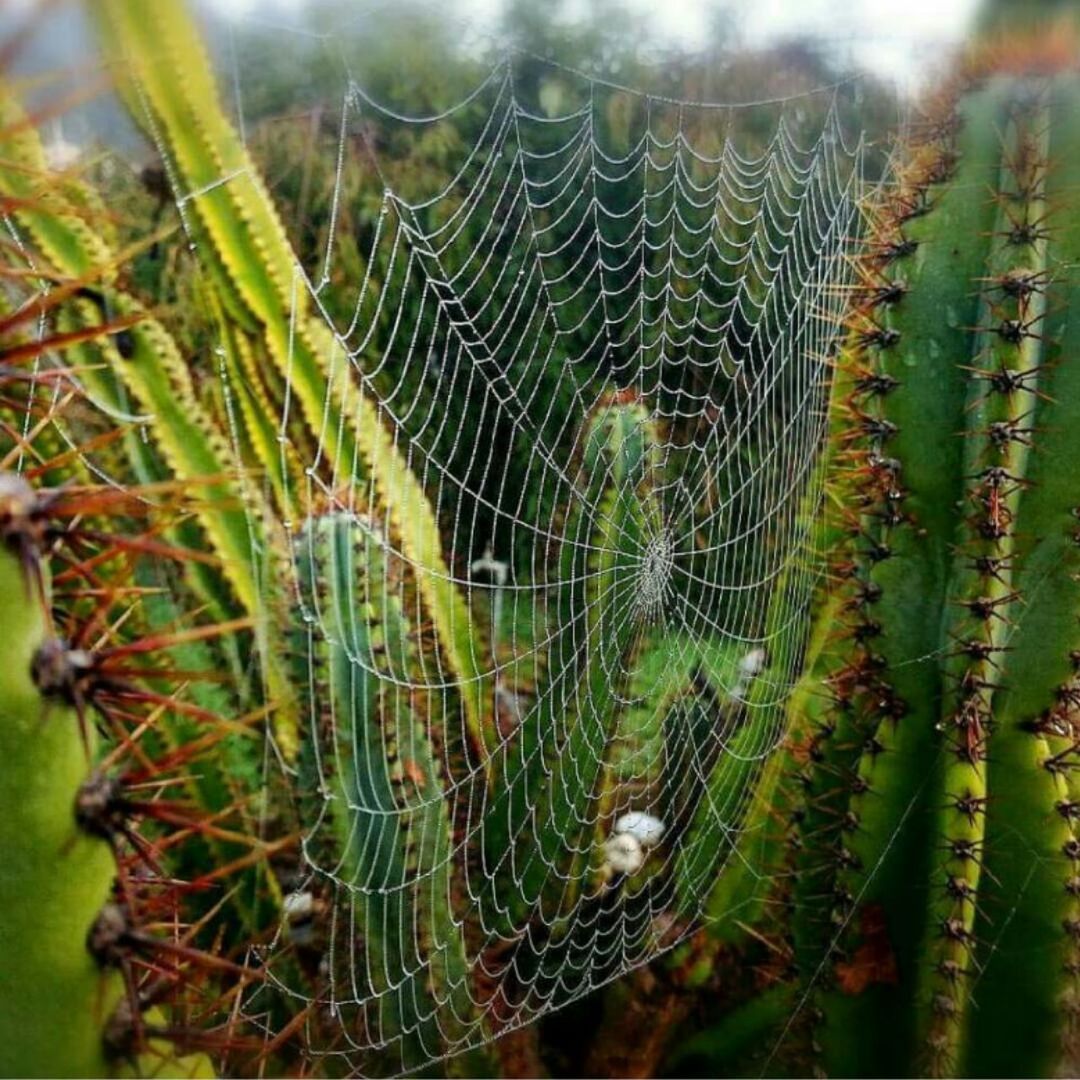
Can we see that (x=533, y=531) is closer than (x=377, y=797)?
No

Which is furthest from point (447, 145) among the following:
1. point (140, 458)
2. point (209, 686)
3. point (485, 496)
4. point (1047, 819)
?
point (1047, 819)

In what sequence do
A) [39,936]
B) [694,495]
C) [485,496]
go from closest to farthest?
1. [39,936]
2. [485,496]
3. [694,495]

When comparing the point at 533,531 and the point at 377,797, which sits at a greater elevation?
the point at 533,531

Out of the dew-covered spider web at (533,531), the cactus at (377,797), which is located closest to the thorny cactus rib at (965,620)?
the dew-covered spider web at (533,531)

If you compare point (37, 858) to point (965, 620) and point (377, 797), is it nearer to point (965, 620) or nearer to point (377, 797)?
point (377, 797)

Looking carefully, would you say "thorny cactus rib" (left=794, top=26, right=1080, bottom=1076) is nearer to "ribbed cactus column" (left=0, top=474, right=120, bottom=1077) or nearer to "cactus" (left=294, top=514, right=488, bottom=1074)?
"cactus" (left=294, top=514, right=488, bottom=1074)

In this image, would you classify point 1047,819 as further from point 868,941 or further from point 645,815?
point 645,815

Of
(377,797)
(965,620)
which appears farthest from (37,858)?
(965,620)
